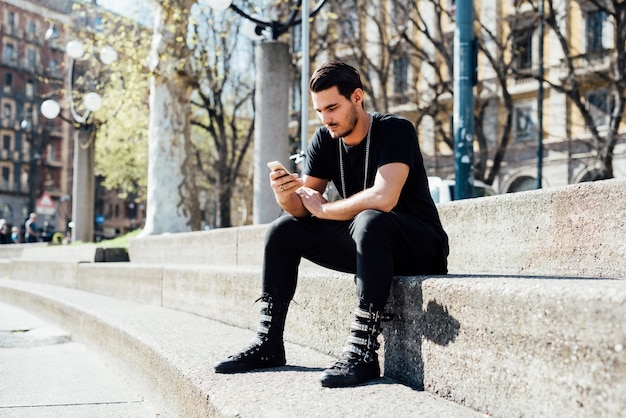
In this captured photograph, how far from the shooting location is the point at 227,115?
88.1ft

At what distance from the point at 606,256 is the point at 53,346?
16.2 ft

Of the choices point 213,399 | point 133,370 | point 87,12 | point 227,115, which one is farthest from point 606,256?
point 227,115

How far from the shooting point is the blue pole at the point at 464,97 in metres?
7.57

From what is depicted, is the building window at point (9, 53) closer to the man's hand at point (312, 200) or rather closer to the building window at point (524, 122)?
the building window at point (524, 122)

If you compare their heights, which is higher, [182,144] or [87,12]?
[87,12]

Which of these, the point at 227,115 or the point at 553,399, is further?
the point at 227,115

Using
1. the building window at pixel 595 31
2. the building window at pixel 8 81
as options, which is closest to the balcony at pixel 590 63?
the building window at pixel 595 31

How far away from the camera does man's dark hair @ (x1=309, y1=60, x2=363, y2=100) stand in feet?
10.1

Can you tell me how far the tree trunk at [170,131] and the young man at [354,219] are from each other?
903 cm

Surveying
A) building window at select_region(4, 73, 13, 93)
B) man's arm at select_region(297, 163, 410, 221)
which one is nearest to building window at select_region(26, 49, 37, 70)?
building window at select_region(4, 73, 13, 93)

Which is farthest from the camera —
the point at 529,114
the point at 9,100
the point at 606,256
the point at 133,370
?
the point at 9,100

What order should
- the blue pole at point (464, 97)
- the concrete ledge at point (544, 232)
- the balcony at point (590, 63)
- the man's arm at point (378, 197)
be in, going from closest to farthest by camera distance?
the man's arm at point (378, 197) → the concrete ledge at point (544, 232) → the blue pole at point (464, 97) → the balcony at point (590, 63)

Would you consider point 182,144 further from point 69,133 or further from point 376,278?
point 69,133

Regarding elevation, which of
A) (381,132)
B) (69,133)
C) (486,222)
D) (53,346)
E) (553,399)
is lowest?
(53,346)
